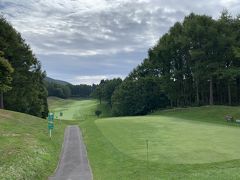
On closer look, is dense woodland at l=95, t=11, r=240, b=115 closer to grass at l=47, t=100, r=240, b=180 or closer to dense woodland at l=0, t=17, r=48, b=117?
dense woodland at l=0, t=17, r=48, b=117

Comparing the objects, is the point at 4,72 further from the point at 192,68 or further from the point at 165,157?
the point at 192,68

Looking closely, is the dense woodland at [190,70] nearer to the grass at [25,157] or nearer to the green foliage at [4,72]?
the green foliage at [4,72]

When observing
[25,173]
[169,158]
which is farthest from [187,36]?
[25,173]

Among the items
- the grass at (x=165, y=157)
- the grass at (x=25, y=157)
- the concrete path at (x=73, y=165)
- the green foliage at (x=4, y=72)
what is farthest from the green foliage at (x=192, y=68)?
the grass at (x=25, y=157)

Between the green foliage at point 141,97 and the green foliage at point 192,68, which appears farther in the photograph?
the green foliage at point 141,97

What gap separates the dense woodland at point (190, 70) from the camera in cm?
7525

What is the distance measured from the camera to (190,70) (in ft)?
296

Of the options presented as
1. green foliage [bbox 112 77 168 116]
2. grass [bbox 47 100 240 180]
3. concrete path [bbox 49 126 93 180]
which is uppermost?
green foliage [bbox 112 77 168 116]

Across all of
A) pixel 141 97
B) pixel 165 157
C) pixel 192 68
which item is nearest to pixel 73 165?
pixel 165 157

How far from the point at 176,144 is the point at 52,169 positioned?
1168 cm

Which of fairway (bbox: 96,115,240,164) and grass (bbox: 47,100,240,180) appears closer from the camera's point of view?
grass (bbox: 47,100,240,180)

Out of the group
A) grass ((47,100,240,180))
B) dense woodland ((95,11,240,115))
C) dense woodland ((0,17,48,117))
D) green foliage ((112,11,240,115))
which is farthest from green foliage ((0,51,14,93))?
dense woodland ((95,11,240,115))

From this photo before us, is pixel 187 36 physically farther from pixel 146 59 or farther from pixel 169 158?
pixel 169 158

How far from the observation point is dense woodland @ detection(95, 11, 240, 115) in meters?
75.2
